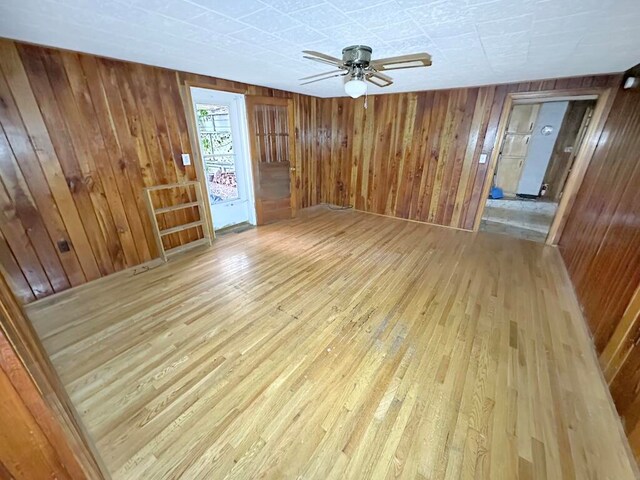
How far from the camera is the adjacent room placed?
1.30 metres

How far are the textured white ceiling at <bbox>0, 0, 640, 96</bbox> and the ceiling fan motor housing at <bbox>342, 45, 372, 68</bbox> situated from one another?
0.24ft

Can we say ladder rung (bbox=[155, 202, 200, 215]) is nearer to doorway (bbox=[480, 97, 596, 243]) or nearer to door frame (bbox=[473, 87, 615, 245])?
door frame (bbox=[473, 87, 615, 245])

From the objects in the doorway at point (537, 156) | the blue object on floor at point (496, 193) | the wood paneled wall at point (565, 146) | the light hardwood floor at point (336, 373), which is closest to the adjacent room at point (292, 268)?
the light hardwood floor at point (336, 373)

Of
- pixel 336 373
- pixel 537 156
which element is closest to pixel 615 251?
pixel 336 373

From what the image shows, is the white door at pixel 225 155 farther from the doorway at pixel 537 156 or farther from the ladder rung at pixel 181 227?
the doorway at pixel 537 156

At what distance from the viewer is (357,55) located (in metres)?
1.94

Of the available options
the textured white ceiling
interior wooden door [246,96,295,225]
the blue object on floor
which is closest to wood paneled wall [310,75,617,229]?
interior wooden door [246,96,295,225]

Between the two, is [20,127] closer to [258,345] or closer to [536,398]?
[258,345]

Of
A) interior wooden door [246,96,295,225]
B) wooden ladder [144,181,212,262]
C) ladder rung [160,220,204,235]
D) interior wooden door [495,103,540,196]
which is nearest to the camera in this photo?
wooden ladder [144,181,212,262]

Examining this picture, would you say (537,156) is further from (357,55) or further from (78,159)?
(78,159)

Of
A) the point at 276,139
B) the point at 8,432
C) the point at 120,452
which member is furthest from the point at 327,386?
the point at 276,139

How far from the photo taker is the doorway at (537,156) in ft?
18.6

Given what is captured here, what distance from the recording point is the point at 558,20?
5.21 feet

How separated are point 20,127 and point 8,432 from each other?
9.28 ft
